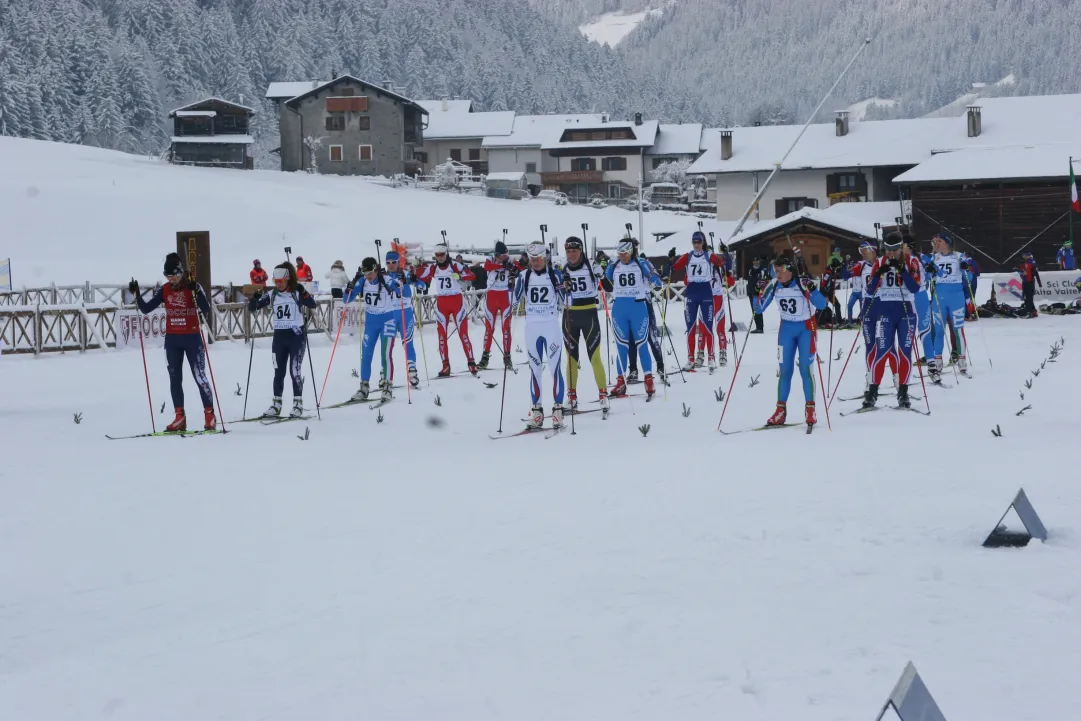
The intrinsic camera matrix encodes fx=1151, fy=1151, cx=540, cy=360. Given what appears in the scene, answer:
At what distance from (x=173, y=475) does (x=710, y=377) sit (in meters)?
9.30

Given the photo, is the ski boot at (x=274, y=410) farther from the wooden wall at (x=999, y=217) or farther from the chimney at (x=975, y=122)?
the chimney at (x=975, y=122)

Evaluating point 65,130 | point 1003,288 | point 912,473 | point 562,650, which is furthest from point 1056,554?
point 65,130

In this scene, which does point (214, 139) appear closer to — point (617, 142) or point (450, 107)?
point (450, 107)

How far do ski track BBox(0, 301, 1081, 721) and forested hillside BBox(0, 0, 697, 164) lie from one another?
83179 millimetres

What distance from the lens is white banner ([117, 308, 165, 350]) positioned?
83.8 ft

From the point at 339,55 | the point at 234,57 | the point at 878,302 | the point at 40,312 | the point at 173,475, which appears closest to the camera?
the point at 173,475

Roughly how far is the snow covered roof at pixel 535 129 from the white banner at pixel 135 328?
225ft

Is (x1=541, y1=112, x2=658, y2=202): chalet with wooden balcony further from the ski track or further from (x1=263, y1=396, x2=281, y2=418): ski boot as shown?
the ski track

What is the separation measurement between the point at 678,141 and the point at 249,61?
51359 mm

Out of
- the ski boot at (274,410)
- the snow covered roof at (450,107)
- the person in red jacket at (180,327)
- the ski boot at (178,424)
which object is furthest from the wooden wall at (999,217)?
the snow covered roof at (450,107)

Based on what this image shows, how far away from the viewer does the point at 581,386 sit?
1783 cm

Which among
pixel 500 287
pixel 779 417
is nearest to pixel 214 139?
pixel 500 287

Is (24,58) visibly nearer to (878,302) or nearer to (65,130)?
(65,130)

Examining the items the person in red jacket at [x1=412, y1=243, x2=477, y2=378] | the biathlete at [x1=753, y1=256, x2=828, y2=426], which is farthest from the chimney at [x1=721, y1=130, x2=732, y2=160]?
the biathlete at [x1=753, y1=256, x2=828, y2=426]
